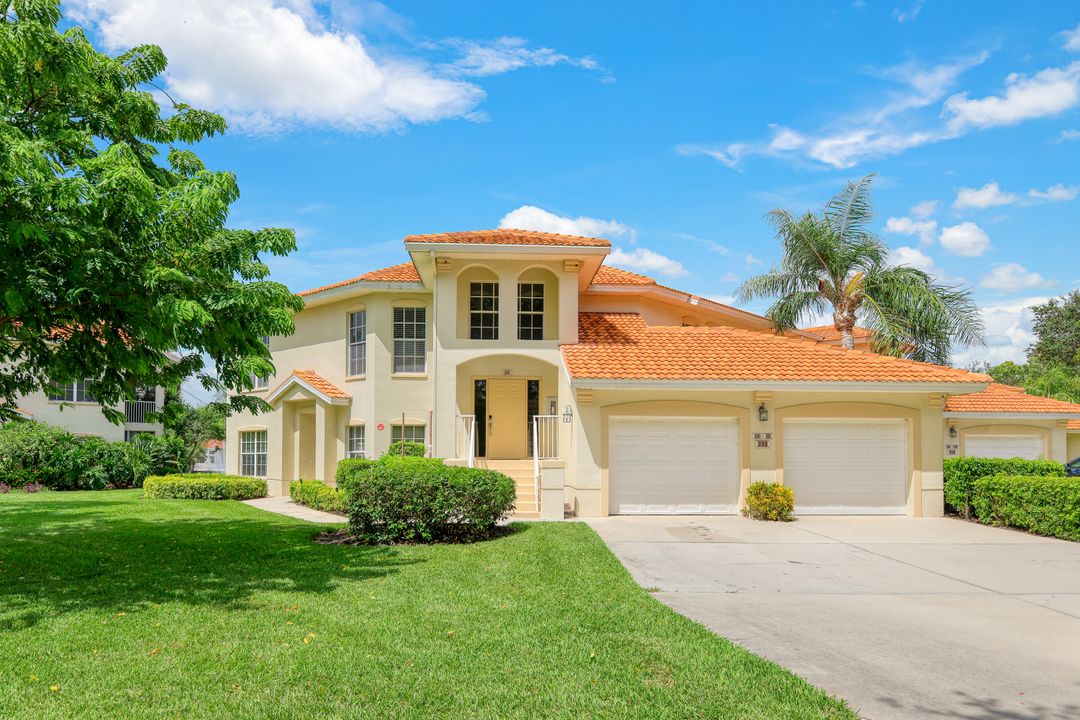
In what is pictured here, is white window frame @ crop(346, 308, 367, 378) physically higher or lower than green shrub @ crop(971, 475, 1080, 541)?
higher

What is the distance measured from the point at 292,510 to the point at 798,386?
13276 millimetres

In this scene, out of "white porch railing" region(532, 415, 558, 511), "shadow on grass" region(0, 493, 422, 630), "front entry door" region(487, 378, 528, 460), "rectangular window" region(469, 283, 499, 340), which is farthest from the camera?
"front entry door" region(487, 378, 528, 460)

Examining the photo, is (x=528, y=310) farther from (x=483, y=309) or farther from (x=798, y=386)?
(x=798, y=386)

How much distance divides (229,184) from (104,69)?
122 inches

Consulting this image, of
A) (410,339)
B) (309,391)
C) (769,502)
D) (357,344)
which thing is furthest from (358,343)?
(769,502)

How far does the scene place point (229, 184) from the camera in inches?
376

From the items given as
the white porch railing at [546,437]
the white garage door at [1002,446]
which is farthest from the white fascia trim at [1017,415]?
the white porch railing at [546,437]

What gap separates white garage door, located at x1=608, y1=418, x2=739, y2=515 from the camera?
1695 centimetres

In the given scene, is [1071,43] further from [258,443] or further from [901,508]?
[258,443]

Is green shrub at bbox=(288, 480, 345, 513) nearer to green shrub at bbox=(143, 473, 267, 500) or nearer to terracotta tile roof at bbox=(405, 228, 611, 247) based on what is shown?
green shrub at bbox=(143, 473, 267, 500)

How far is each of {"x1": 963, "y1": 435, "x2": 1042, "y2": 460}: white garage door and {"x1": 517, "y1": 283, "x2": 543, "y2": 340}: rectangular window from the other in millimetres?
13587

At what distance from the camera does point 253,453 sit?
25.7m

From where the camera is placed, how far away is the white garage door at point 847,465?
17.3 m

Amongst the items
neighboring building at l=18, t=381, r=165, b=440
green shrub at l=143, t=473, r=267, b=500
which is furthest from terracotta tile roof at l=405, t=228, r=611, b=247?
neighboring building at l=18, t=381, r=165, b=440
